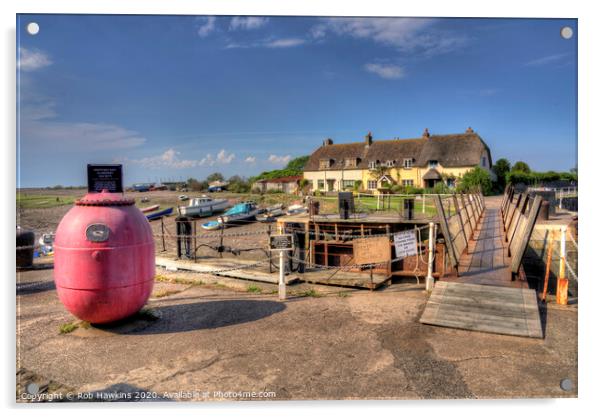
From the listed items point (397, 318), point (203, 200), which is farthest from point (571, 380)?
point (203, 200)

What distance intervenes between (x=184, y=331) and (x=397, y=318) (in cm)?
277

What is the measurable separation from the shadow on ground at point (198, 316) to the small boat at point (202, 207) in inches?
1040

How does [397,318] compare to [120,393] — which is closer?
[120,393]

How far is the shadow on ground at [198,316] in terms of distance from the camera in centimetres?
523

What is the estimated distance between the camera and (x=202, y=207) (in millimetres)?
33625

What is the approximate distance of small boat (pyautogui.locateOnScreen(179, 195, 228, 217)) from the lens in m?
32.7

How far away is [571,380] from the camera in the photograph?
12.9 ft

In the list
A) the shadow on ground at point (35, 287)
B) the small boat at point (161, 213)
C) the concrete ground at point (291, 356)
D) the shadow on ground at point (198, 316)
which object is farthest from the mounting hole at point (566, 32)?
the small boat at point (161, 213)

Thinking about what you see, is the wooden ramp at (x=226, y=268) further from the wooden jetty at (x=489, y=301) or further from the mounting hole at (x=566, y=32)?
the mounting hole at (x=566, y=32)

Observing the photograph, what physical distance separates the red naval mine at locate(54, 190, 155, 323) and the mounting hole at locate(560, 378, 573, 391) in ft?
15.8

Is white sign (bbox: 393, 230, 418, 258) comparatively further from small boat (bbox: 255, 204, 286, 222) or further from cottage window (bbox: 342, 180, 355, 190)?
cottage window (bbox: 342, 180, 355, 190)

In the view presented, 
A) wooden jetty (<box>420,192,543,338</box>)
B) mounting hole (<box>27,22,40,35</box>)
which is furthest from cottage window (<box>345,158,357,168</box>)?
mounting hole (<box>27,22,40,35</box>)

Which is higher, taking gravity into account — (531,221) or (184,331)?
(531,221)

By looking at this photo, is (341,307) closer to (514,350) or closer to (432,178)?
(514,350)
